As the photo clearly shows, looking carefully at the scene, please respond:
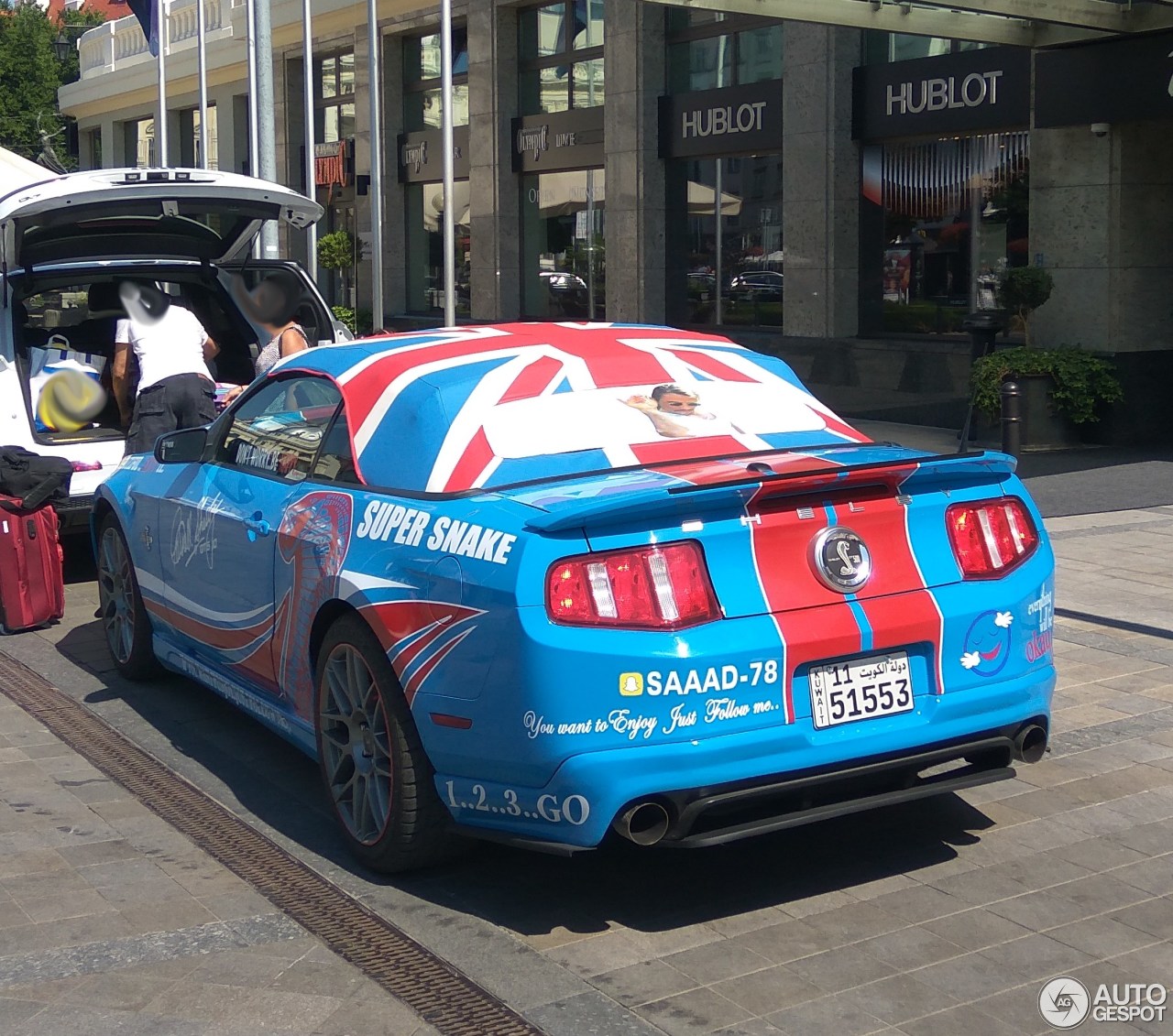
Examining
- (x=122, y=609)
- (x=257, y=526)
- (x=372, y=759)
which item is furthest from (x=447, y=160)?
(x=372, y=759)

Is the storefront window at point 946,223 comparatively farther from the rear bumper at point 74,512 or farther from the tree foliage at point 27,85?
the tree foliage at point 27,85

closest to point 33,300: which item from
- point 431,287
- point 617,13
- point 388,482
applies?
point 388,482

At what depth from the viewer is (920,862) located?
4.90m

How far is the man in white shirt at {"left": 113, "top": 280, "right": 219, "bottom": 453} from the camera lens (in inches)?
375

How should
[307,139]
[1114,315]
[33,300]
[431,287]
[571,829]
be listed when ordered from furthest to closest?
[431,287], [307,139], [1114,315], [33,300], [571,829]

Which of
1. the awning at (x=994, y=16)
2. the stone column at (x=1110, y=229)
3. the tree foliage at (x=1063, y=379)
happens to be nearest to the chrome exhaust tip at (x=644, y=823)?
the awning at (x=994, y=16)

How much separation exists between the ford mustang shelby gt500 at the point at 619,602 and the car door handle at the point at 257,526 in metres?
0.01

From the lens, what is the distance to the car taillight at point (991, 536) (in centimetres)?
472

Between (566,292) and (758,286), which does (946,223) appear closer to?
(758,286)

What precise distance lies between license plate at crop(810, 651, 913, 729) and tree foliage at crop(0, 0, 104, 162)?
52805mm

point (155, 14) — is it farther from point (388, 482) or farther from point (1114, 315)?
point (388, 482)

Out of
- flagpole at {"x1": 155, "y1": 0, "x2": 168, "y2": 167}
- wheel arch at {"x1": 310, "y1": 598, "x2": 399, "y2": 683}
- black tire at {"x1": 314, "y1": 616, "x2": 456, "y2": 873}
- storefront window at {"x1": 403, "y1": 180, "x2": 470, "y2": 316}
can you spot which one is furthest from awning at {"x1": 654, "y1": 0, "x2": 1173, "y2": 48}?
storefront window at {"x1": 403, "y1": 180, "x2": 470, "y2": 316}

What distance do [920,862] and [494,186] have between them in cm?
2205

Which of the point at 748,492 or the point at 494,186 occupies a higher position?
the point at 494,186
